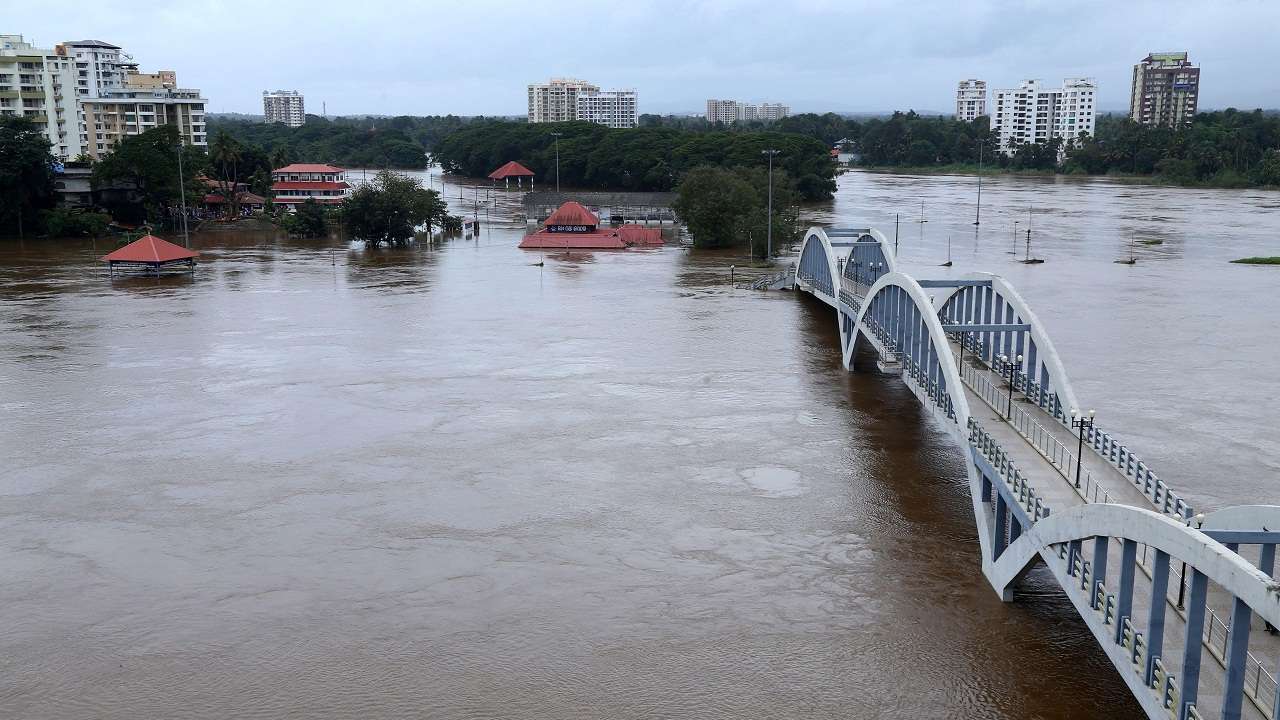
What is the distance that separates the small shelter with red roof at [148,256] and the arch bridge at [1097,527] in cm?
3905

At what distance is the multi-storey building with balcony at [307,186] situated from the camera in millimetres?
80188

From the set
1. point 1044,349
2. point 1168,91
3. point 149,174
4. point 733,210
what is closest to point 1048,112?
point 1168,91

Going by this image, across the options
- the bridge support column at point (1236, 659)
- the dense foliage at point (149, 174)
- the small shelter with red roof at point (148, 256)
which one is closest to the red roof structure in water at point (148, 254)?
the small shelter with red roof at point (148, 256)

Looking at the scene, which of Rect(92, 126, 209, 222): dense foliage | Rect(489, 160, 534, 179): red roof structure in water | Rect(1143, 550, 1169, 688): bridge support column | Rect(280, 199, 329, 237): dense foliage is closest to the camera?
Rect(1143, 550, 1169, 688): bridge support column

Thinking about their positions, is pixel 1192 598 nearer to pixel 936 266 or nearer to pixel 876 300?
pixel 876 300

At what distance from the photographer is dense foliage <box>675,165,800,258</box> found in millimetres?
62406

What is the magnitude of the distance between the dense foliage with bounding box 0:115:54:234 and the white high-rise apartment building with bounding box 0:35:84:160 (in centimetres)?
2146

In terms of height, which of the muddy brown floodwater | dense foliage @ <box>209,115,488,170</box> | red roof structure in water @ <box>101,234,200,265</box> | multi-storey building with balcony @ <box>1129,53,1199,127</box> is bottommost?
the muddy brown floodwater

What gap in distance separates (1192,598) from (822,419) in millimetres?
17249

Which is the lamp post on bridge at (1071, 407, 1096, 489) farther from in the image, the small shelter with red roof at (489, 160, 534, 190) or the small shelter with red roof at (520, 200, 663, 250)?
the small shelter with red roof at (489, 160, 534, 190)

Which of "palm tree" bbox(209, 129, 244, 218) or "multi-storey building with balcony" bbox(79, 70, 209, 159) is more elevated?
"multi-storey building with balcony" bbox(79, 70, 209, 159)

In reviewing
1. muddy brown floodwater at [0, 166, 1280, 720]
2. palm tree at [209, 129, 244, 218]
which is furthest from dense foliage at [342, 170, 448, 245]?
muddy brown floodwater at [0, 166, 1280, 720]

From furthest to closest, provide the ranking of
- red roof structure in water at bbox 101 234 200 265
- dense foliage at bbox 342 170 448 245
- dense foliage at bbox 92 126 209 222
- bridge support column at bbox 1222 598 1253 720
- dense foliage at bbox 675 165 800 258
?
dense foliage at bbox 92 126 209 222
dense foliage at bbox 342 170 448 245
dense foliage at bbox 675 165 800 258
red roof structure in water at bbox 101 234 200 265
bridge support column at bbox 1222 598 1253 720

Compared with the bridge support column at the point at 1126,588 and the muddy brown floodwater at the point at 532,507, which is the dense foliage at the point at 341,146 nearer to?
the muddy brown floodwater at the point at 532,507
